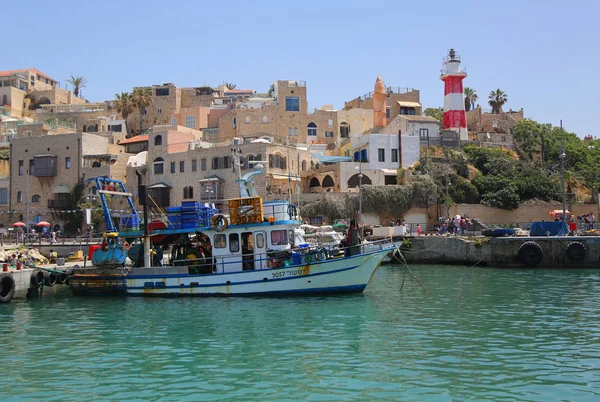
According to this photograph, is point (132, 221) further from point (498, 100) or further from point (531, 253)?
point (498, 100)

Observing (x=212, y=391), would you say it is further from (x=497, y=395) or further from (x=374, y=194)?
(x=374, y=194)

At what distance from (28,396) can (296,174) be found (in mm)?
40767

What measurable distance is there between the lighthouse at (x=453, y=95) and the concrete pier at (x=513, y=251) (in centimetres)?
2668

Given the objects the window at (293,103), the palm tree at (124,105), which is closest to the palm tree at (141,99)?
the palm tree at (124,105)

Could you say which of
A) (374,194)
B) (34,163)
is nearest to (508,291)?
(374,194)

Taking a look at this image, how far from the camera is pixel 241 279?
2178 centimetres

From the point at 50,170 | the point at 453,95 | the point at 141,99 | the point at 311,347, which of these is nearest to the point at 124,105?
the point at 141,99

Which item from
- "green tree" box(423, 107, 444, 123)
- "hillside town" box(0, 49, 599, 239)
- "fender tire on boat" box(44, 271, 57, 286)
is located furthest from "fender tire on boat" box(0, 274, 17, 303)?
"green tree" box(423, 107, 444, 123)

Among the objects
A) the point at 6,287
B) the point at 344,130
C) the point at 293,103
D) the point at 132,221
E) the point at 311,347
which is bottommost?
the point at 311,347

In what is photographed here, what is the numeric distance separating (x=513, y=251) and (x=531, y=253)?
102 centimetres

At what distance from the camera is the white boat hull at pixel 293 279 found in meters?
21.5

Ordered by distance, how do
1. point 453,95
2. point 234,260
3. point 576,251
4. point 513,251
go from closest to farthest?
point 234,260 < point 576,251 < point 513,251 < point 453,95

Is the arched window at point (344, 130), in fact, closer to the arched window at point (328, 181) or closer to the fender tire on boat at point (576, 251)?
the arched window at point (328, 181)

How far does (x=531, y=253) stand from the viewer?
105 ft
